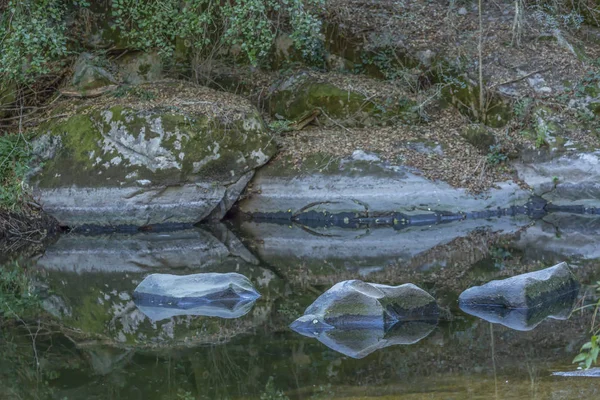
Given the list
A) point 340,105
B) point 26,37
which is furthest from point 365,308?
point 26,37

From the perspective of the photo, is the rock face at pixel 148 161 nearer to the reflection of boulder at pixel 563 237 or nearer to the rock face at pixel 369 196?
the rock face at pixel 369 196

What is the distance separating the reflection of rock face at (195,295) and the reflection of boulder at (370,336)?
1.41 m

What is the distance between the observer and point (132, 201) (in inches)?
551

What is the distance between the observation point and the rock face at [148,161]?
14.0m

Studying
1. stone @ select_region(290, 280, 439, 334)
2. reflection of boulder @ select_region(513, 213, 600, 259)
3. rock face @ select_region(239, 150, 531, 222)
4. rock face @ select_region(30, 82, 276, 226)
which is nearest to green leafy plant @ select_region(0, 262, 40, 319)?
rock face @ select_region(30, 82, 276, 226)

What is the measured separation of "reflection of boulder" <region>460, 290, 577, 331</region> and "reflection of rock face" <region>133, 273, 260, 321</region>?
2.39 metres

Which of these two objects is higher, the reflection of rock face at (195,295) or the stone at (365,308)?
the stone at (365,308)

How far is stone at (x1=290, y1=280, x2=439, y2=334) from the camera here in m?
7.78

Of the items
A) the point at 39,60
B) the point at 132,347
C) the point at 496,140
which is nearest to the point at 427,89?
the point at 496,140

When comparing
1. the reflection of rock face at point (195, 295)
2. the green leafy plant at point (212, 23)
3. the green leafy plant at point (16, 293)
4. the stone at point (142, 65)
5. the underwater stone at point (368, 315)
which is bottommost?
the green leafy plant at point (16, 293)

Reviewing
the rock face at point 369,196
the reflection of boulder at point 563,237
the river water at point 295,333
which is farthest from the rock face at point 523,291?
the rock face at point 369,196

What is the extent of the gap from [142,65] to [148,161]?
124 inches

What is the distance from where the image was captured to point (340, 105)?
1580 cm

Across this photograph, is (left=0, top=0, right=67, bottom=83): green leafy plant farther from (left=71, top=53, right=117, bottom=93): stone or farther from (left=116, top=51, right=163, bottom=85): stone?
(left=116, top=51, right=163, bottom=85): stone
